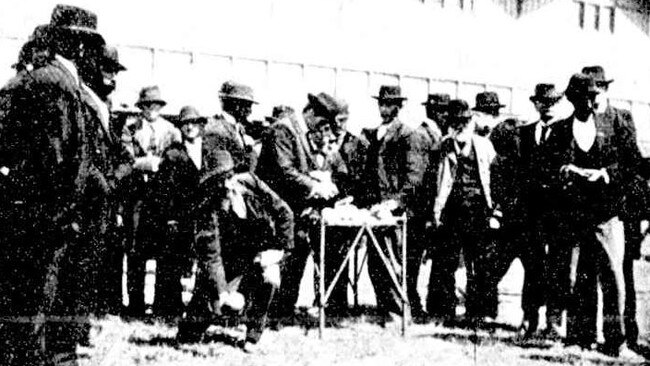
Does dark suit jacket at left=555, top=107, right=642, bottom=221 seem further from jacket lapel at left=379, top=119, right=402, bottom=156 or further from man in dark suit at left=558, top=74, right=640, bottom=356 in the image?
jacket lapel at left=379, top=119, right=402, bottom=156

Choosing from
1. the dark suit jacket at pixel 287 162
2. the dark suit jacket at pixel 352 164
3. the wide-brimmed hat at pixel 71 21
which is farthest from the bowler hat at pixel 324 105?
the wide-brimmed hat at pixel 71 21

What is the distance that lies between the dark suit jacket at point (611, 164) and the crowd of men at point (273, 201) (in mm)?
14

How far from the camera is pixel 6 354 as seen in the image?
13.7 feet

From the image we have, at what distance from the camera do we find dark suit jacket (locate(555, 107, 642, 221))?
6543 millimetres

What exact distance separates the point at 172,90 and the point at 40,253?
1058 cm

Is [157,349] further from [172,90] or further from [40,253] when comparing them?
[172,90]

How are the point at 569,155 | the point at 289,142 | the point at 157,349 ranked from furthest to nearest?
the point at 289,142, the point at 569,155, the point at 157,349

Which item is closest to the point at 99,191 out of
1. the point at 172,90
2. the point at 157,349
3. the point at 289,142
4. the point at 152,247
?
the point at 157,349

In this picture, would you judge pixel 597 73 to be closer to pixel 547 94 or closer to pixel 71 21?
pixel 547 94

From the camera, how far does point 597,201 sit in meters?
6.60

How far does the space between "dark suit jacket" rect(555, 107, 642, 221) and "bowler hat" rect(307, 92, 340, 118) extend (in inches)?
88.5

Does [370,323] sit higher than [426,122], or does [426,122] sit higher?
[426,122]

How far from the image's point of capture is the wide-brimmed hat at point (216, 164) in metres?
6.41

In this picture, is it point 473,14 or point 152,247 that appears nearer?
point 152,247
